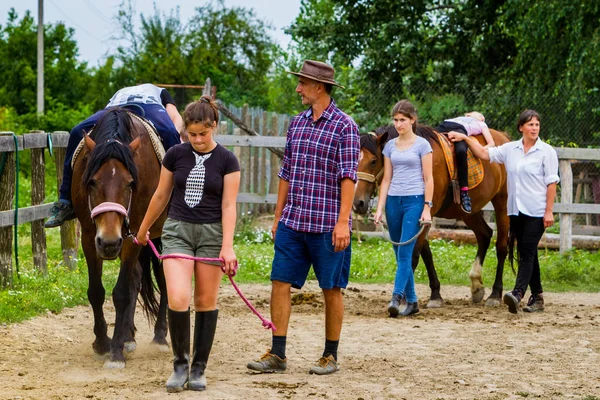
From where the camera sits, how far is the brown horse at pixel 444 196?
8430 mm

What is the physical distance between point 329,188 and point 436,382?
1328 millimetres

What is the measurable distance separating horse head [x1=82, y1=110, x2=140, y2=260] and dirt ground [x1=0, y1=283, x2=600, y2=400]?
0.85 metres

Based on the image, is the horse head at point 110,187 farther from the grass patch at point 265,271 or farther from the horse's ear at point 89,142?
the grass patch at point 265,271

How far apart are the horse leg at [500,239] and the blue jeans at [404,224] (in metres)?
1.59

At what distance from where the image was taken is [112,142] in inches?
236

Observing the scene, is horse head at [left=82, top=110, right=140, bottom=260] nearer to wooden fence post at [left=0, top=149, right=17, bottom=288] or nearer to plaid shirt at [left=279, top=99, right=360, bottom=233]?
plaid shirt at [left=279, top=99, right=360, bottom=233]

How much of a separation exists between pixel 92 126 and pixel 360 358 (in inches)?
98.0

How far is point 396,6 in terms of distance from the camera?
18688 millimetres

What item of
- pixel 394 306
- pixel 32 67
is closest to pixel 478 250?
pixel 394 306

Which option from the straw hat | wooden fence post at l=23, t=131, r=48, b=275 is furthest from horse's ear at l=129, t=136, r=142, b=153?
wooden fence post at l=23, t=131, r=48, b=275

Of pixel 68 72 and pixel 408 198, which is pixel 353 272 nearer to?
pixel 408 198

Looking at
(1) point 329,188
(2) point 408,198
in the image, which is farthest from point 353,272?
(1) point 329,188

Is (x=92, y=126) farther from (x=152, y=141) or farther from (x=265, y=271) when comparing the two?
(x=265, y=271)

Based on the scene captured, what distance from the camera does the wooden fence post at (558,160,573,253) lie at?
12.2 metres
